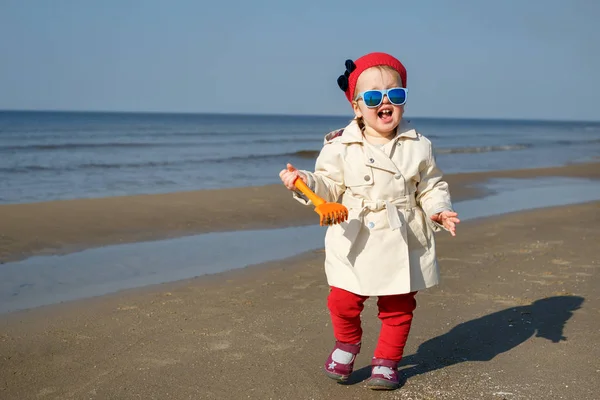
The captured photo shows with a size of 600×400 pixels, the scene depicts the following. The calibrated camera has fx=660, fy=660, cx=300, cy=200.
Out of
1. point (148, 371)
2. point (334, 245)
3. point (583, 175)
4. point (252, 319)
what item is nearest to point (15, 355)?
point (148, 371)

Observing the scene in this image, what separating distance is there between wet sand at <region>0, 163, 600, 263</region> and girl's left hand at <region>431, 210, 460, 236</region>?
457cm

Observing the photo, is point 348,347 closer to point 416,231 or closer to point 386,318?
point 386,318

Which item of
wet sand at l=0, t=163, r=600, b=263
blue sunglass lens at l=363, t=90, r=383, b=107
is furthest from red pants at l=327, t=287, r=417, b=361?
wet sand at l=0, t=163, r=600, b=263

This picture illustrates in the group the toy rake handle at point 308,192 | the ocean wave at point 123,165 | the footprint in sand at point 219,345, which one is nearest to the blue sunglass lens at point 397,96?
the toy rake handle at point 308,192

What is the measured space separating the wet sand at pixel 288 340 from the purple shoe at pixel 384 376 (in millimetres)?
41

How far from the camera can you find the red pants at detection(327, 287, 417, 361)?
312 centimetres

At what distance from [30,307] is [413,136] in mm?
2931

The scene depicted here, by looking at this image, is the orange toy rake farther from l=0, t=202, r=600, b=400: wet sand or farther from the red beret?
l=0, t=202, r=600, b=400: wet sand

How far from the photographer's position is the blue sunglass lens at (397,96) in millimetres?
2980

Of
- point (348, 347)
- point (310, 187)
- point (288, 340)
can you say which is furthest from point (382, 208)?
point (288, 340)

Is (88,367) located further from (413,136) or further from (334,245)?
(413,136)

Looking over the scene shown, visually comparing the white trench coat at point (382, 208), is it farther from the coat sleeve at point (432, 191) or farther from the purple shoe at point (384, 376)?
the purple shoe at point (384, 376)

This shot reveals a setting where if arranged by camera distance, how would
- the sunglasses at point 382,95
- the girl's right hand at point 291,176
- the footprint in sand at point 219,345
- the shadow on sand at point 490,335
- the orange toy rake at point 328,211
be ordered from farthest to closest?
the footprint in sand at point 219,345
the shadow on sand at point 490,335
the sunglasses at point 382,95
the girl's right hand at point 291,176
the orange toy rake at point 328,211

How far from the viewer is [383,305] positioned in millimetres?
3166
